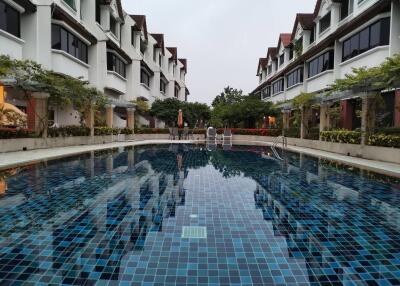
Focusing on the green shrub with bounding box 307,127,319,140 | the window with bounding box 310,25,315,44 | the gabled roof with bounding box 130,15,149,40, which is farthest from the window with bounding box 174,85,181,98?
the green shrub with bounding box 307,127,319,140

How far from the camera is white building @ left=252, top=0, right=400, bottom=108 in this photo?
17047 mm

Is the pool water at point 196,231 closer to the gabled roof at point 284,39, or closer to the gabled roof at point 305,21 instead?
the gabled roof at point 305,21

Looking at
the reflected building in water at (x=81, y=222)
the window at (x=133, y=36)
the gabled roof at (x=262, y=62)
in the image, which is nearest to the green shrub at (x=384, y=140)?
the reflected building in water at (x=81, y=222)

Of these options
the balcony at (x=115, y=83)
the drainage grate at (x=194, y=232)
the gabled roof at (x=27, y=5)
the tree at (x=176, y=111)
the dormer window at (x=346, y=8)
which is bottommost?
the drainage grate at (x=194, y=232)

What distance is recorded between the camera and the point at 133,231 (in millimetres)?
4727

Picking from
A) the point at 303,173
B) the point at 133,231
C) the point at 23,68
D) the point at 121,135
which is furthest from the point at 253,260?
the point at 121,135

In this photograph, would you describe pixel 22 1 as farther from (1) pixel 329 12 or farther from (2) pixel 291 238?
(1) pixel 329 12

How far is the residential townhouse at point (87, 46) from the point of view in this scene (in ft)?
56.4

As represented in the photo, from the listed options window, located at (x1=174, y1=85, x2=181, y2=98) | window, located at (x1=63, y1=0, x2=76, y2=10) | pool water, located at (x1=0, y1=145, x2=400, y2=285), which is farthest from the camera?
window, located at (x1=174, y1=85, x2=181, y2=98)

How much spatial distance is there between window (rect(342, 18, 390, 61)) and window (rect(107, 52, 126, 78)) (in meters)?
18.0

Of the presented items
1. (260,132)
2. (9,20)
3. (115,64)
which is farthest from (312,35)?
Result: (9,20)

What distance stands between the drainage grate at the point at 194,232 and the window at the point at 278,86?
33.4 meters

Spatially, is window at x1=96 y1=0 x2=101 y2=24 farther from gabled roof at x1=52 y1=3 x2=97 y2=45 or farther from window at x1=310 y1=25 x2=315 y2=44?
window at x1=310 y1=25 x2=315 y2=44

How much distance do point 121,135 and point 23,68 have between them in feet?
46.0
